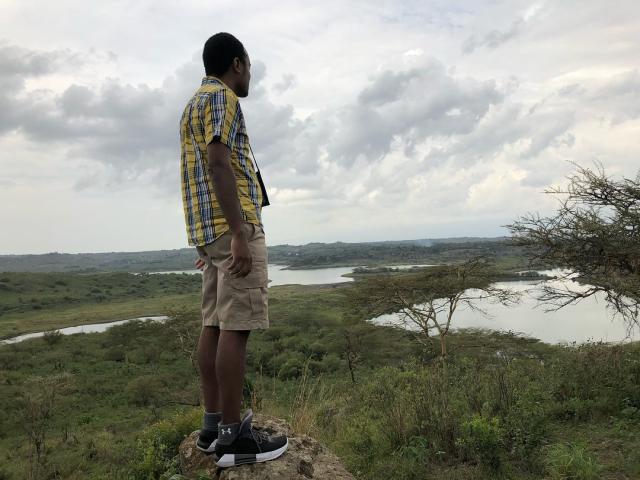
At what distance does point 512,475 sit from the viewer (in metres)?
3.42

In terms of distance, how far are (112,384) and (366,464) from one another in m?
24.3

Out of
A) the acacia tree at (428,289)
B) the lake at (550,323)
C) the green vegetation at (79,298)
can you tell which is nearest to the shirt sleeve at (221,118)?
the acacia tree at (428,289)

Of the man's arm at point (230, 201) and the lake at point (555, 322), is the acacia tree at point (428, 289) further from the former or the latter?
the man's arm at point (230, 201)

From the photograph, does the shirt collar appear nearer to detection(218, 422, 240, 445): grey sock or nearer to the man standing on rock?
the man standing on rock

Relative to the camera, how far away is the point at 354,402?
6.47m

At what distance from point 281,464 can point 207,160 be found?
5.62 feet

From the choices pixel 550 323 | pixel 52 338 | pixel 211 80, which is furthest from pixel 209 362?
pixel 550 323

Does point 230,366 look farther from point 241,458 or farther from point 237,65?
point 237,65

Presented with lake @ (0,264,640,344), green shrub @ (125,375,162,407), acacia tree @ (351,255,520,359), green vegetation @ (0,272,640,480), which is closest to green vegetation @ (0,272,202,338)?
lake @ (0,264,640,344)

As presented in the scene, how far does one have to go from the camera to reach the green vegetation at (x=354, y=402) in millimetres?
3710

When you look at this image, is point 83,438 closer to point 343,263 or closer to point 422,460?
point 422,460

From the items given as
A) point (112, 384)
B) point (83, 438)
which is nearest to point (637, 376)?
point (83, 438)

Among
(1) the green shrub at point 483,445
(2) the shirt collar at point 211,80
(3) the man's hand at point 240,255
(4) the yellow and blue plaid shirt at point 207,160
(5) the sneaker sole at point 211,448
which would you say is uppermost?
(2) the shirt collar at point 211,80

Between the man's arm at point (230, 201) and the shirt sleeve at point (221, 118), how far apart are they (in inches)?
1.8
